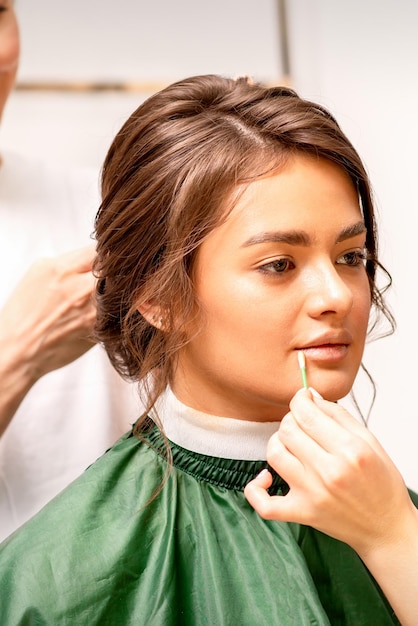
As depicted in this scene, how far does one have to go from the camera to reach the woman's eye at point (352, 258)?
1.10m

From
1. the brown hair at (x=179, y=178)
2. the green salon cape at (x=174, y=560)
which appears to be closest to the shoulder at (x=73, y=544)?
the green salon cape at (x=174, y=560)

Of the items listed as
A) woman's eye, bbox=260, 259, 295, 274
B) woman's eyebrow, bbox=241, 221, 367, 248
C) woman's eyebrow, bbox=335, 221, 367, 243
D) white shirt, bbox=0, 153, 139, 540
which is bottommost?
white shirt, bbox=0, 153, 139, 540

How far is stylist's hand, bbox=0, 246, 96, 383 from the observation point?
1.37 meters

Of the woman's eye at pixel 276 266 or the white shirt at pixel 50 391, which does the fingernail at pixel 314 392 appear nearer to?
the woman's eye at pixel 276 266

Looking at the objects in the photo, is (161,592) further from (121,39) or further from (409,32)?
(409,32)

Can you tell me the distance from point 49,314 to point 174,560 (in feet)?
1.57

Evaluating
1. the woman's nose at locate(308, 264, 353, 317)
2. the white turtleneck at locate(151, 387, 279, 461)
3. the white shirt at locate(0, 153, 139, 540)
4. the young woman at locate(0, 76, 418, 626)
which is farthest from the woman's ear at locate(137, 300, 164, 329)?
the white shirt at locate(0, 153, 139, 540)

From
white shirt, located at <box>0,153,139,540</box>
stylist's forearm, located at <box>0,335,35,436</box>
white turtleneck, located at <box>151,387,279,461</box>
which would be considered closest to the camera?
white turtleneck, located at <box>151,387,279,461</box>

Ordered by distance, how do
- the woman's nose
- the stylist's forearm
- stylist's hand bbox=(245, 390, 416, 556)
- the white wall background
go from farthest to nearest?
the white wall background < the stylist's forearm < the woman's nose < stylist's hand bbox=(245, 390, 416, 556)

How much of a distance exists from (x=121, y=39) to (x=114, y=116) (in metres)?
0.18

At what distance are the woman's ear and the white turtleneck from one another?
0.41 ft

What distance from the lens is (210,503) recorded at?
3.81ft

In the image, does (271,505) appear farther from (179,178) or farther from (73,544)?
(179,178)

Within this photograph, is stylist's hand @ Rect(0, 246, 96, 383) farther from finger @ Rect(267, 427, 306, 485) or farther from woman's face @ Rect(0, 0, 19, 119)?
finger @ Rect(267, 427, 306, 485)
